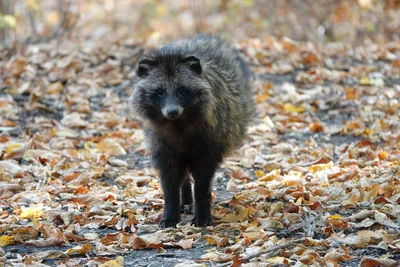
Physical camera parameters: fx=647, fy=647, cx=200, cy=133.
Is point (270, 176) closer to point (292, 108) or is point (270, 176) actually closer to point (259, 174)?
point (259, 174)

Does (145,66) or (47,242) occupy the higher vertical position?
(145,66)

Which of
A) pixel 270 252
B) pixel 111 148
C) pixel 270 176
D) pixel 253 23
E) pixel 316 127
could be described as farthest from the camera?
pixel 253 23

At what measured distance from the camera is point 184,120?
16.8ft

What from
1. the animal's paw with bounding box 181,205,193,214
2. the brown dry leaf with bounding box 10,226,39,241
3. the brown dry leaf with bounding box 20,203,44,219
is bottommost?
the brown dry leaf with bounding box 10,226,39,241

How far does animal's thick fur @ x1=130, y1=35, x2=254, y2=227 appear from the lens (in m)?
5.10

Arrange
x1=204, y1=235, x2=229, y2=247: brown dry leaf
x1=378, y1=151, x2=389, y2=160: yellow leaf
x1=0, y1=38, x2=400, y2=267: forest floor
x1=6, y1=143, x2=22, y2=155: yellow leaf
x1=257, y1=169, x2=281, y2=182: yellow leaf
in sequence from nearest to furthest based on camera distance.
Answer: x1=0, y1=38, x2=400, y2=267: forest floor, x1=204, y1=235, x2=229, y2=247: brown dry leaf, x1=257, y1=169, x2=281, y2=182: yellow leaf, x1=378, y1=151, x2=389, y2=160: yellow leaf, x1=6, y1=143, x2=22, y2=155: yellow leaf

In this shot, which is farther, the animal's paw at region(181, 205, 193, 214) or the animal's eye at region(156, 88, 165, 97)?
the animal's paw at region(181, 205, 193, 214)

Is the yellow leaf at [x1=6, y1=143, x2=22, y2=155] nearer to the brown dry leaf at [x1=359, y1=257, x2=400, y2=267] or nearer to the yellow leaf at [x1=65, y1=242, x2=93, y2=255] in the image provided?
the yellow leaf at [x1=65, y1=242, x2=93, y2=255]

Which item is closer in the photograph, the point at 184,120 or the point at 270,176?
the point at 184,120

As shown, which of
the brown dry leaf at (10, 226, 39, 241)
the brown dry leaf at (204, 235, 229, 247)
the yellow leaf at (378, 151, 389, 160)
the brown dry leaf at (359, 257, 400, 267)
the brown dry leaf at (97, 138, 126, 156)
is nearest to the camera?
the brown dry leaf at (359, 257, 400, 267)

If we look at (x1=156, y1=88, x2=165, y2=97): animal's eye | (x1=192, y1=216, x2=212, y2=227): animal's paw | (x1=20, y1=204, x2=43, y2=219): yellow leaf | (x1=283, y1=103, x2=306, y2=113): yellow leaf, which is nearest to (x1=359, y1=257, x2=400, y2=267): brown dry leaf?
(x1=192, y1=216, x2=212, y2=227): animal's paw

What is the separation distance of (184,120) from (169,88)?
0.28 m

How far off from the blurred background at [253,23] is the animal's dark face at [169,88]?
6.44 metres

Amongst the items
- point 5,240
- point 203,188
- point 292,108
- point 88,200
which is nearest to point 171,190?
point 203,188
